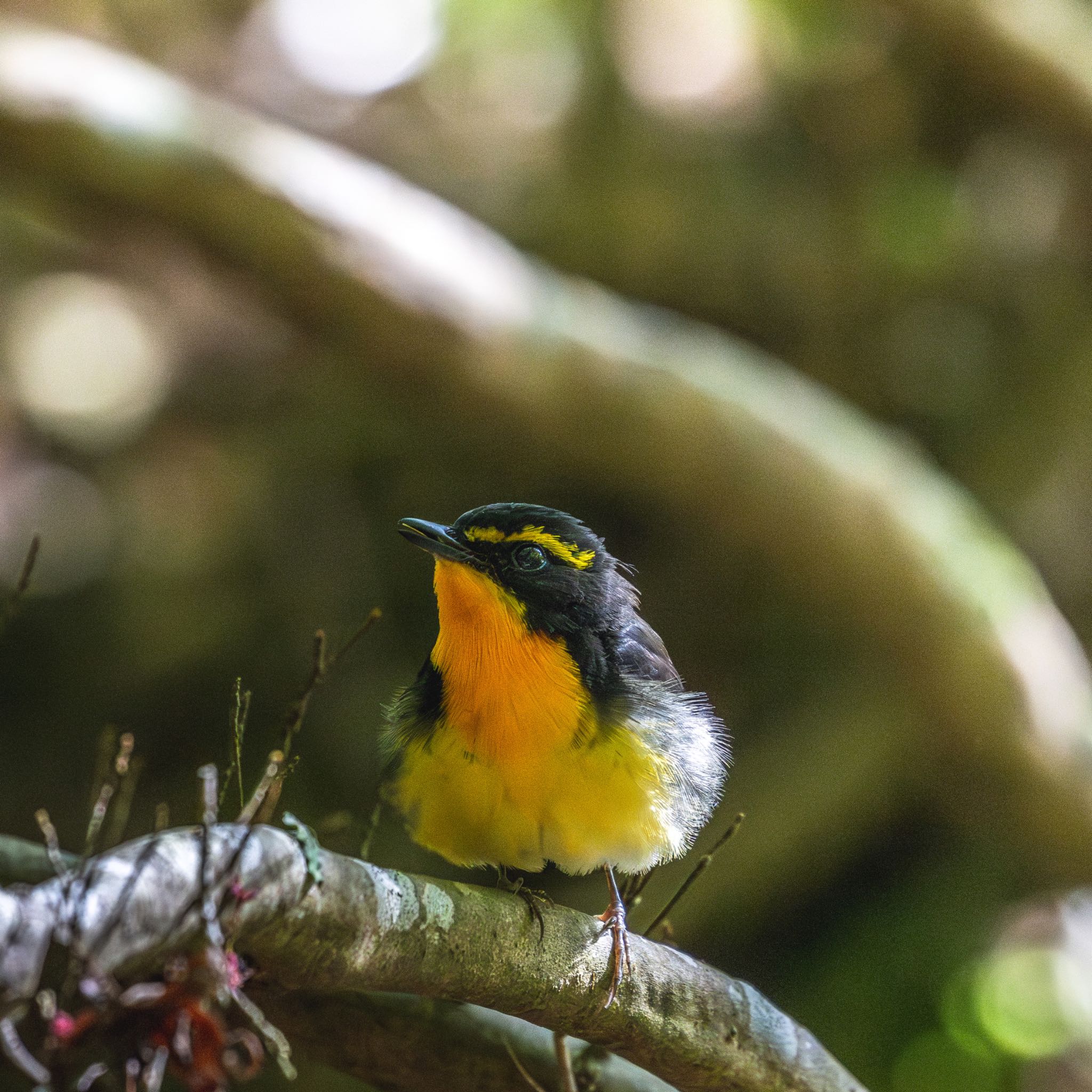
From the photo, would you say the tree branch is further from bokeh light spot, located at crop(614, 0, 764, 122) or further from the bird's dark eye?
bokeh light spot, located at crop(614, 0, 764, 122)

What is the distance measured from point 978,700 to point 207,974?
4.81 m

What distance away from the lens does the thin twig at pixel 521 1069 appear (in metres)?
2.55

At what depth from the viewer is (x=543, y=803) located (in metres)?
2.54

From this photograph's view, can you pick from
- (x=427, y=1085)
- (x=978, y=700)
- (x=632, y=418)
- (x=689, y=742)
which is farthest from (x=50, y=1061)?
(x=978, y=700)

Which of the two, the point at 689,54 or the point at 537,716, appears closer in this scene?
the point at 537,716

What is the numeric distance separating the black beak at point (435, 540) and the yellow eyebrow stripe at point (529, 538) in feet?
0.14

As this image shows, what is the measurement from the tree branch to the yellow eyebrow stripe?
715mm

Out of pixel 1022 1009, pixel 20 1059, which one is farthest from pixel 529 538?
pixel 1022 1009

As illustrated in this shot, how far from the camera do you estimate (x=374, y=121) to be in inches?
304

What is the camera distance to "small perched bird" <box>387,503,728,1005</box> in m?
2.50

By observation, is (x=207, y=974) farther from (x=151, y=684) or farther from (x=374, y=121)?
(x=374, y=121)

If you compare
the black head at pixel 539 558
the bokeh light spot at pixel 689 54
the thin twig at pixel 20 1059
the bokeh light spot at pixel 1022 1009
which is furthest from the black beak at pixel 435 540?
the bokeh light spot at pixel 689 54

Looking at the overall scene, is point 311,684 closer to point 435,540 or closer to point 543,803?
point 435,540

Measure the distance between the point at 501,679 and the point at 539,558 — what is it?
10.6 inches
